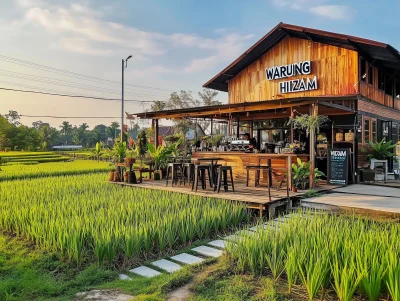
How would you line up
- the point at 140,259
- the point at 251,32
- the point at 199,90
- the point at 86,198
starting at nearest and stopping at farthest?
the point at 140,259 → the point at 86,198 → the point at 251,32 → the point at 199,90

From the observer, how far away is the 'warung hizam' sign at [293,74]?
483 inches

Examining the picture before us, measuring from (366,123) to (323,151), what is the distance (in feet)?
9.01

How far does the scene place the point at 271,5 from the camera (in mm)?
12141

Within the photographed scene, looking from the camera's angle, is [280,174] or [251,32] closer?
Result: [280,174]

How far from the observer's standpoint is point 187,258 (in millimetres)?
4250

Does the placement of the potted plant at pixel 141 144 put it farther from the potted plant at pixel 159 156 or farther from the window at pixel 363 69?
the window at pixel 363 69

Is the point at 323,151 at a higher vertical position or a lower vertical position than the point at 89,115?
lower

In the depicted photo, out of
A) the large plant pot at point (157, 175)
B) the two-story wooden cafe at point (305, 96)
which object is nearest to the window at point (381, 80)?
the two-story wooden cafe at point (305, 96)

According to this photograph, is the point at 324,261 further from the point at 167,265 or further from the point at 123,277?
the point at 123,277

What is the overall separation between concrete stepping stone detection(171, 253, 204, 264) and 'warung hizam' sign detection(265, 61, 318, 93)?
975 centimetres

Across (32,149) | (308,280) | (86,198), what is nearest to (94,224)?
(86,198)

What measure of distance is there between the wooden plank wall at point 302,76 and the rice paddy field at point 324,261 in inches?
344

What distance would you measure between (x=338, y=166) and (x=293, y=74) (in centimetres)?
499

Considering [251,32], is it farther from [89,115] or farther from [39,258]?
[89,115]
